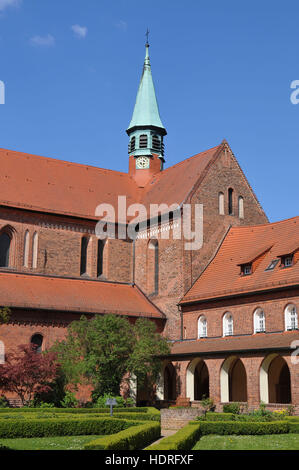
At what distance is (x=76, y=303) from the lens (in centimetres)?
3803

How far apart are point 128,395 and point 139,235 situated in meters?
13.3

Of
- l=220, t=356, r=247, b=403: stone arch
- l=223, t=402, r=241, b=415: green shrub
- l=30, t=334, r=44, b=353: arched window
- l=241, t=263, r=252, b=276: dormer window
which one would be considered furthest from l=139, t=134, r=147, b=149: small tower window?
l=223, t=402, r=241, b=415: green shrub

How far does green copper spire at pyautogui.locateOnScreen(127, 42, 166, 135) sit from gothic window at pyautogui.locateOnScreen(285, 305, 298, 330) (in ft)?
83.1

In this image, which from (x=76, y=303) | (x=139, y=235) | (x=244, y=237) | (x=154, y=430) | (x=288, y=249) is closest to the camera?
(x=154, y=430)

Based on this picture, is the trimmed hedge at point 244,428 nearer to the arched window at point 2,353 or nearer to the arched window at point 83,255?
the arched window at point 2,353

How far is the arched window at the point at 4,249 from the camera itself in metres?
40.5

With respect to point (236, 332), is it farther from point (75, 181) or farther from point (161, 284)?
point (75, 181)

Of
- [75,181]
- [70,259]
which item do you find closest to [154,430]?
[70,259]

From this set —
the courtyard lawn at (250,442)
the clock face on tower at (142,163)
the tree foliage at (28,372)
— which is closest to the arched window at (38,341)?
the tree foliage at (28,372)

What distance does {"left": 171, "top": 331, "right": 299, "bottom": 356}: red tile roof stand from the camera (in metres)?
31.2

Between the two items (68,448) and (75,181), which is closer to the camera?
(68,448)

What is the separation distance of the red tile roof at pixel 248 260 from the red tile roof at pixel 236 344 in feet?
8.71

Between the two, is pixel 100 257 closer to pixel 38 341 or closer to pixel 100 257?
pixel 100 257

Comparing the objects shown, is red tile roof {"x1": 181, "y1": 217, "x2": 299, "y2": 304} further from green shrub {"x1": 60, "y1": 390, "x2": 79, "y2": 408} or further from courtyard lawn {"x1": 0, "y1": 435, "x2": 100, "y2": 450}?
courtyard lawn {"x1": 0, "y1": 435, "x2": 100, "y2": 450}
